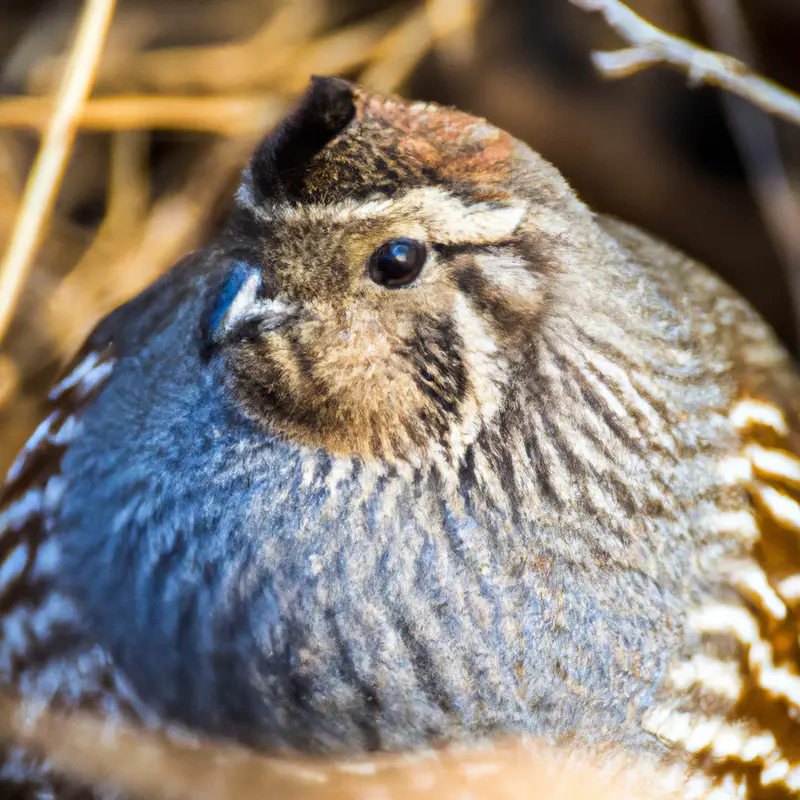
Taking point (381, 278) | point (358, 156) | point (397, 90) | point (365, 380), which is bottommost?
point (365, 380)

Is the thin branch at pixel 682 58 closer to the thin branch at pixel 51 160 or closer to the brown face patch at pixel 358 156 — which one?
the brown face patch at pixel 358 156

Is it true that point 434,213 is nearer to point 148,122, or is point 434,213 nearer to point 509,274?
point 509,274

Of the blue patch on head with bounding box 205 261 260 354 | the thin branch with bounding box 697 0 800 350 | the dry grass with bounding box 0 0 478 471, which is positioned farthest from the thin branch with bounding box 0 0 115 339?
the thin branch with bounding box 697 0 800 350

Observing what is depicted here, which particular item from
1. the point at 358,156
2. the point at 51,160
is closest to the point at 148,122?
the point at 51,160

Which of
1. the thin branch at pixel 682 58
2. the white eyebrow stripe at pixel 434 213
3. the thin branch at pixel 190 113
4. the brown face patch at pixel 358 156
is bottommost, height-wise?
the white eyebrow stripe at pixel 434 213

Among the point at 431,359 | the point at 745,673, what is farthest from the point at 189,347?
the point at 745,673

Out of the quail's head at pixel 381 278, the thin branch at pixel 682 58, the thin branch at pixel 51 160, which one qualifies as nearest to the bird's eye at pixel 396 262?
the quail's head at pixel 381 278
